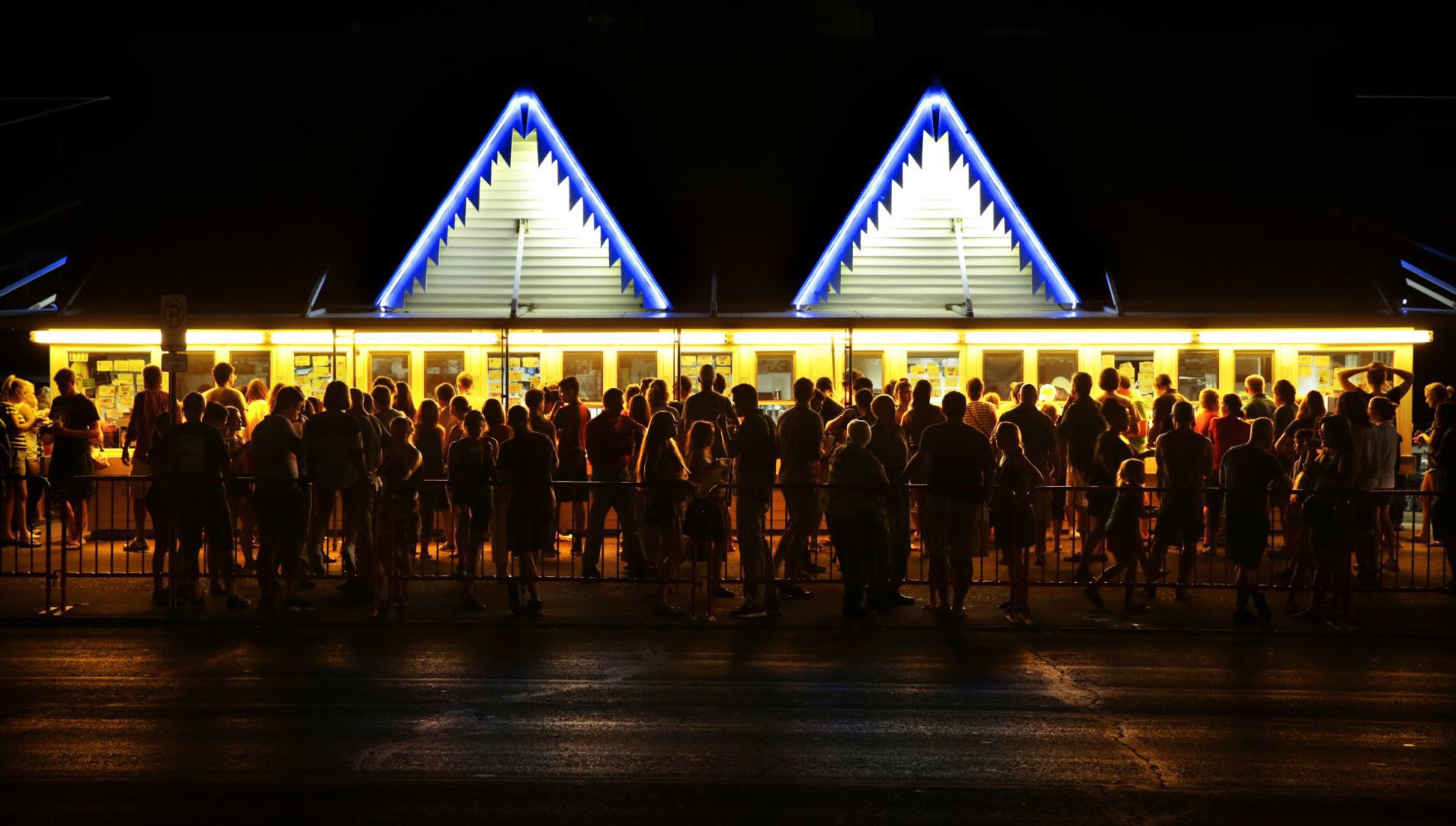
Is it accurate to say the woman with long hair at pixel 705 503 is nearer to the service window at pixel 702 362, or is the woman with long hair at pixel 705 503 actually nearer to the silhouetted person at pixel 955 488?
the silhouetted person at pixel 955 488

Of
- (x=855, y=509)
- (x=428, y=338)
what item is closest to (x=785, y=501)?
(x=855, y=509)

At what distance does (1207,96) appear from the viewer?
93.6 feet

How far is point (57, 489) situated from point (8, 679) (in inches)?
285

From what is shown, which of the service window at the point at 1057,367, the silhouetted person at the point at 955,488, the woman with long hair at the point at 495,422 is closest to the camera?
the silhouetted person at the point at 955,488

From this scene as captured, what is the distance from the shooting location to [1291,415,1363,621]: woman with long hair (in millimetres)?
12055

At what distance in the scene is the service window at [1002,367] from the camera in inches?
785

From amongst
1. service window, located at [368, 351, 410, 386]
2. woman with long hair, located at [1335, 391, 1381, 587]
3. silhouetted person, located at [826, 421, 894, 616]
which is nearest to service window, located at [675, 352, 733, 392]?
service window, located at [368, 351, 410, 386]

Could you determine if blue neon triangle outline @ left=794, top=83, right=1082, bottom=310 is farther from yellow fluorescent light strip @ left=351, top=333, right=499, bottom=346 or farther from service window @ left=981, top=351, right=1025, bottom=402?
yellow fluorescent light strip @ left=351, top=333, right=499, bottom=346

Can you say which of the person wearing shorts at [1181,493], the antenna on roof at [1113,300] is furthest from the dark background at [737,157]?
the person wearing shorts at [1181,493]

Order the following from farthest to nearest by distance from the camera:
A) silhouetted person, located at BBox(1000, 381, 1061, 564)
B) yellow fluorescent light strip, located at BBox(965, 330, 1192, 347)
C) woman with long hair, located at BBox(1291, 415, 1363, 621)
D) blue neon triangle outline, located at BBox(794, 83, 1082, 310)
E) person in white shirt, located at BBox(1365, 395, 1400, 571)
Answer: blue neon triangle outline, located at BBox(794, 83, 1082, 310) < yellow fluorescent light strip, located at BBox(965, 330, 1192, 347) < silhouetted person, located at BBox(1000, 381, 1061, 564) < person in white shirt, located at BBox(1365, 395, 1400, 571) < woman with long hair, located at BBox(1291, 415, 1363, 621)

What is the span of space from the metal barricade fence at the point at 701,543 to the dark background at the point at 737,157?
5.11m

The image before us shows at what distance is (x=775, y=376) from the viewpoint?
20125 millimetres

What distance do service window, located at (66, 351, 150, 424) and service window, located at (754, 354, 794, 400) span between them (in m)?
9.41

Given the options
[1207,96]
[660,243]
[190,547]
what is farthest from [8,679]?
[1207,96]
